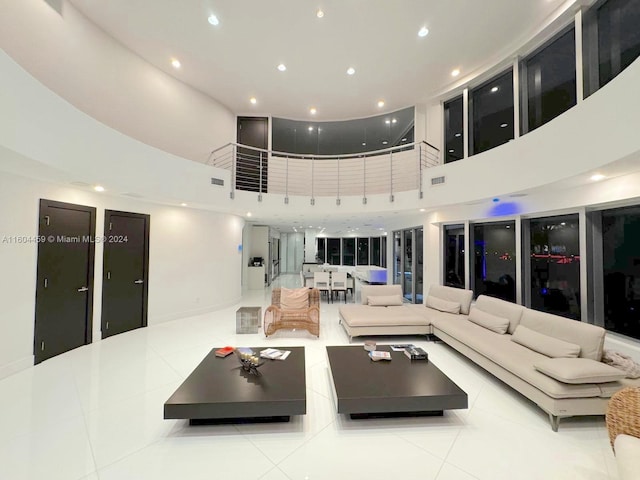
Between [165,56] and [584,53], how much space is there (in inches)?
305

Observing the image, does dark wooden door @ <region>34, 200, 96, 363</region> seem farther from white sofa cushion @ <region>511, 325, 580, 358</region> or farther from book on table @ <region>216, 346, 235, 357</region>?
white sofa cushion @ <region>511, 325, 580, 358</region>

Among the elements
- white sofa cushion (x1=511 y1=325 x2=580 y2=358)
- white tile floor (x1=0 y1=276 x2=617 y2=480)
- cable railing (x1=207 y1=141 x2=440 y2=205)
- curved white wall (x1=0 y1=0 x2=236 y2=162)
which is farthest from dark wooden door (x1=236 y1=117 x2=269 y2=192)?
white sofa cushion (x1=511 y1=325 x2=580 y2=358)

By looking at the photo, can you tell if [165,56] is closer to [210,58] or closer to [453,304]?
[210,58]

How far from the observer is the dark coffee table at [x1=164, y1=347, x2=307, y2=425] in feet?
8.00

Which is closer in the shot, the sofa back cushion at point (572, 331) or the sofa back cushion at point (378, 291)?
the sofa back cushion at point (572, 331)

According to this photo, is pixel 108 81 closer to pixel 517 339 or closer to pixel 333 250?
pixel 517 339

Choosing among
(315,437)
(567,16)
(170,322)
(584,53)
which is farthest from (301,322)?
(567,16)

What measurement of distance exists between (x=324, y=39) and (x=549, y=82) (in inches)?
165

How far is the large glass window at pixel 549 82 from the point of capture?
4.46m

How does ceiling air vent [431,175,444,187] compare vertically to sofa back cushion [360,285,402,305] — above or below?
above

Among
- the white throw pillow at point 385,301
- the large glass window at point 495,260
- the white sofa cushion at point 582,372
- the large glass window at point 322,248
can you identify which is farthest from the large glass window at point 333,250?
the white sofa cushion at point 582,372

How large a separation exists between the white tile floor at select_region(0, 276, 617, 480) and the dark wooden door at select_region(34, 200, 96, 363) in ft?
2.63

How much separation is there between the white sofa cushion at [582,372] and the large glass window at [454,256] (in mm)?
4140

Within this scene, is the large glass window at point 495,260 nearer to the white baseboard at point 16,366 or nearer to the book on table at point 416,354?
the book on table at point 416,354
